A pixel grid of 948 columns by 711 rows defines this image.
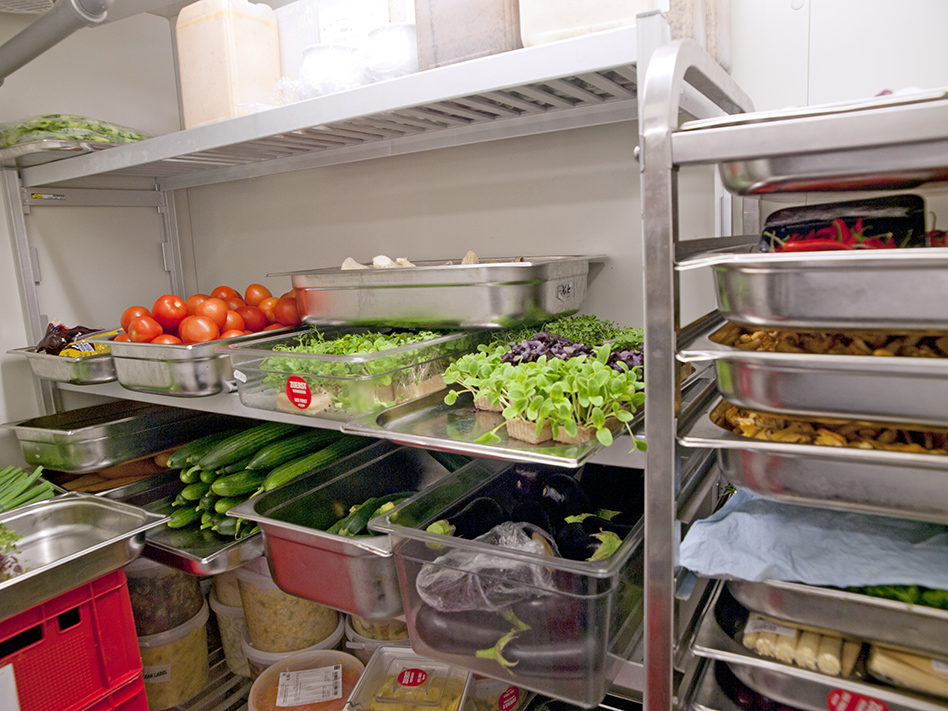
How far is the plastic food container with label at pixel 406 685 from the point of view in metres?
1.50

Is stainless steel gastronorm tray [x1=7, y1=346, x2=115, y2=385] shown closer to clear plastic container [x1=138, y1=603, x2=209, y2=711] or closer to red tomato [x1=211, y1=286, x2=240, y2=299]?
red tomato [x1=211, y1=286, x2=240, y2=299]

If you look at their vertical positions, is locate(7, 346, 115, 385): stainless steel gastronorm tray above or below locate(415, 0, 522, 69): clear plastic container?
below

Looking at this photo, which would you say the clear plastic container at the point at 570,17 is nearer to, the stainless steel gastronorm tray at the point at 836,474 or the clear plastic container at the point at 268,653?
the stainless steel gastronorm tray at the point at 836,474

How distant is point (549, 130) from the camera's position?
1.56 m

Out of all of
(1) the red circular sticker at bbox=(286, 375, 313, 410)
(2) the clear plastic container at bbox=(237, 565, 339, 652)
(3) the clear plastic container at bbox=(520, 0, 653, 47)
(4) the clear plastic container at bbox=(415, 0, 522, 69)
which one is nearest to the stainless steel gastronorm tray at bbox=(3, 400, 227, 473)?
(2) the clear plastic container at bbox=(237, 565, 339, 652)

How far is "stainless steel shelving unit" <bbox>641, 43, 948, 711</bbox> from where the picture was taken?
28.0 inches

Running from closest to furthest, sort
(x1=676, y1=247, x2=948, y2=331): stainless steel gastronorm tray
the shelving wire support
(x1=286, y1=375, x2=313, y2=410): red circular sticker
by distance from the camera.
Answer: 1. (x1=676, y1=247, x2=948, y2=331): stainless steel gastronorm tray
2. the shelving wire support
3. (x1=286, y1=375, x2=313, y2=410): red circular sticker

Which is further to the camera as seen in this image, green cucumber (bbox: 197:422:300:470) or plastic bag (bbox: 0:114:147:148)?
plastic bag (bbox: 0:114:147:148)

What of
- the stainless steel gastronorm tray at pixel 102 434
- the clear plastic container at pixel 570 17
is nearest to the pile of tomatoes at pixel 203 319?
the stainless steel gastronorm tray at pixel 102 434

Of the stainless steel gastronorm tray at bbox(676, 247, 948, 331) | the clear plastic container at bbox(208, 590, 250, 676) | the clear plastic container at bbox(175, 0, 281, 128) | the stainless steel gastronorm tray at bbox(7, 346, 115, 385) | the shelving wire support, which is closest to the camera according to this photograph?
the stainless steel gastronorm tray at bbox(676, 247, 948, 331)

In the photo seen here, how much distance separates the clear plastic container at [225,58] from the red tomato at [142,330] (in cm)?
54

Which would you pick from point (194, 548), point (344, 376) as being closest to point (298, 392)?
point (344, 376)

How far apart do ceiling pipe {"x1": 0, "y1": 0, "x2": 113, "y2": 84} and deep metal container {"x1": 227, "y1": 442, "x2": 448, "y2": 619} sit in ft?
3.94

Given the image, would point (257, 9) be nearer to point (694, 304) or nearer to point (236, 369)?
point (236, 369)
